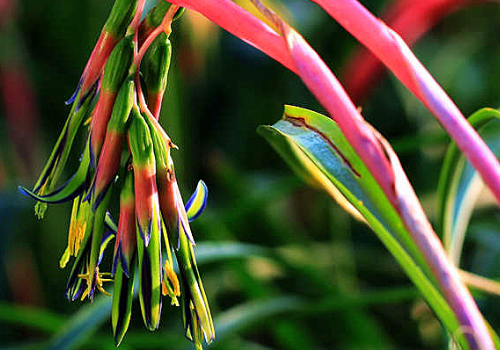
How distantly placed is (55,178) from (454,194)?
27 cm

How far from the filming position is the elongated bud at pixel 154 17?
26 centimetres

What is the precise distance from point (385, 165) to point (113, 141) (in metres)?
0.11

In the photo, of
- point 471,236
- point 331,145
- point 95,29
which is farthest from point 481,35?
point 331,145

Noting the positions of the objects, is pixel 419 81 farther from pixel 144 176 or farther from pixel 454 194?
pixel 454 194

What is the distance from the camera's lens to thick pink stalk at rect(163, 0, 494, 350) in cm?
20

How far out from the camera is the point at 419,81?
22 centimetres

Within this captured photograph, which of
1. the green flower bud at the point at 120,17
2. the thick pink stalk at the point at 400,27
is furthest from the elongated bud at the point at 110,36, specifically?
the thick pink stalk at the point at 400,27

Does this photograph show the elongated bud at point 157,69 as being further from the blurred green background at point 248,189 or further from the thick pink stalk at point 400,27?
the thick pink stalk at point 400,27

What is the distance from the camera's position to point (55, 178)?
282 millimetres

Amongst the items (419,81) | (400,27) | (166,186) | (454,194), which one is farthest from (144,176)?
(400,27)

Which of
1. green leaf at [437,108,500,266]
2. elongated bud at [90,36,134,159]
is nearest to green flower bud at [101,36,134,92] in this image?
elongated bud at [90,36,134,159]

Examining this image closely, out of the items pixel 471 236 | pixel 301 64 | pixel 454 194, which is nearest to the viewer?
pixel 301 64

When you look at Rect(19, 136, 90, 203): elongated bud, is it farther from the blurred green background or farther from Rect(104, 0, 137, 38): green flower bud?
the blurred green background

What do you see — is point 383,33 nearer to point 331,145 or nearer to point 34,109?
point 331,145
